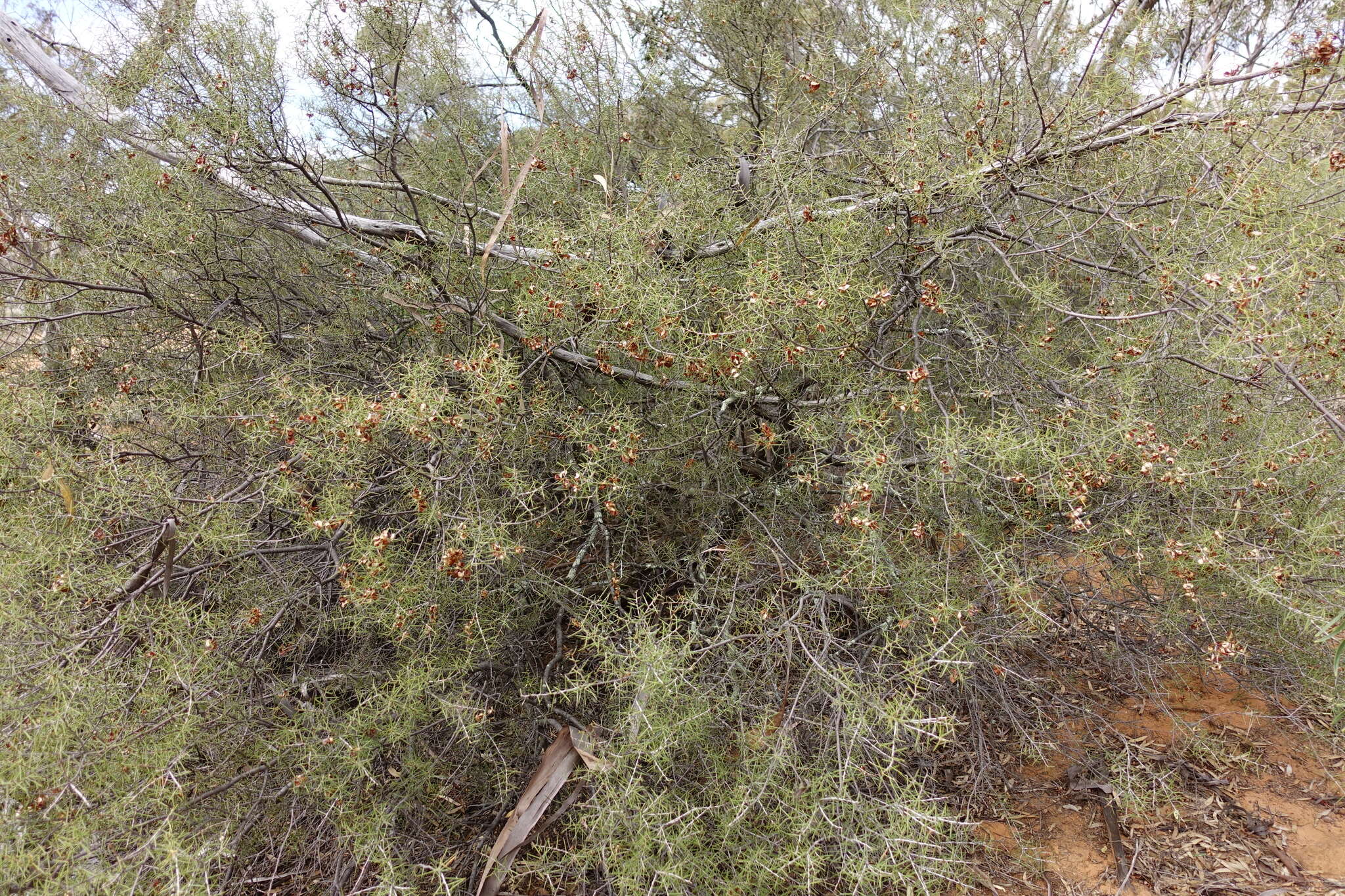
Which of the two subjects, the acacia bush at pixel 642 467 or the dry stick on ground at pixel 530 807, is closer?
the acacia bush at pixel 642 467

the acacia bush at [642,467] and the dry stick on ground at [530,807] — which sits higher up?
the acacia bush at [642,467]

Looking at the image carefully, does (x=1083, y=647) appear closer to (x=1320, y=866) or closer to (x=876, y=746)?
(x=1320, y=866)

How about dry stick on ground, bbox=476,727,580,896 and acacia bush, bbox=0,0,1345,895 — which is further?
dry stick on ground, bbox=476,727,580,896

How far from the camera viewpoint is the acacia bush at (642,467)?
5.85ft

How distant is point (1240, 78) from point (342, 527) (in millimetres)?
2946

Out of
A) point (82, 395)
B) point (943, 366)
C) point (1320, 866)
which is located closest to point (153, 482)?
point (82, 395)

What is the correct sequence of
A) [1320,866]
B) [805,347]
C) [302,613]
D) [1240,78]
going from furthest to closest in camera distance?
[302,613] → [1320,866] → [1240,78] → [805,347]

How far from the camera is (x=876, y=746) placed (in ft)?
5.52

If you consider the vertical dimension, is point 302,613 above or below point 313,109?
below

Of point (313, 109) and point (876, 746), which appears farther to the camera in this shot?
point (313, 109)

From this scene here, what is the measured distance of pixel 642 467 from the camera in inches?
88.7

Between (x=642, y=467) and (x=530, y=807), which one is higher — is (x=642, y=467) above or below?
above

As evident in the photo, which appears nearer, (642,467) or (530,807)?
(530,807)

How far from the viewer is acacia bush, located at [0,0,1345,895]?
178 cm
